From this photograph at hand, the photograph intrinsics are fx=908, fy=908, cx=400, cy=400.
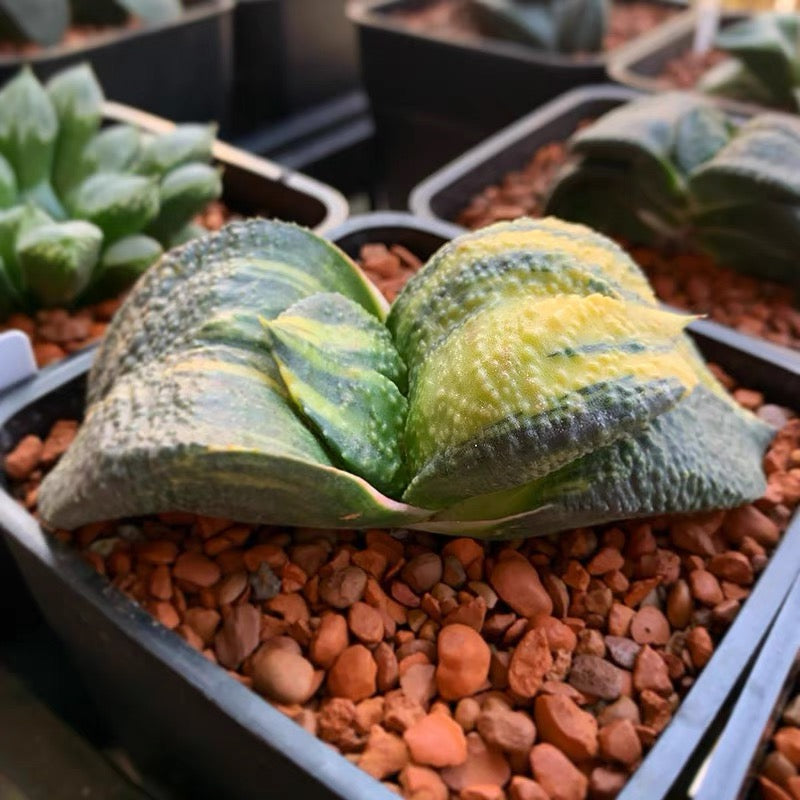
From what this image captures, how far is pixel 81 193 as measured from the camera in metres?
0.86

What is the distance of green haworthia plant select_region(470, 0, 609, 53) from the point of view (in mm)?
1294

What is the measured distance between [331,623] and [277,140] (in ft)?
3.85

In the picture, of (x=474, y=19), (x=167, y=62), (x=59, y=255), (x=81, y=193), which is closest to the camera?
(x=59, y=255)

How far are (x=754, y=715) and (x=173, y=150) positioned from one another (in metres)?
0.73

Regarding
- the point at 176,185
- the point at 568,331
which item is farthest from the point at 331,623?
the point at 176,185

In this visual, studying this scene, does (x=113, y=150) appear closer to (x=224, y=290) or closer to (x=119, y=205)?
(x=119, y=205)

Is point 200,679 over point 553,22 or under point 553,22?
under

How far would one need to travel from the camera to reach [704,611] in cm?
54

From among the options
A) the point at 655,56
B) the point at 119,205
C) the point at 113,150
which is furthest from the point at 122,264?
the point at 655,56

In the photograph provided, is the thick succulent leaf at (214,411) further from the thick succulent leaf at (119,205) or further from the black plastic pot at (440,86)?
the black plastic pot at (440,86)

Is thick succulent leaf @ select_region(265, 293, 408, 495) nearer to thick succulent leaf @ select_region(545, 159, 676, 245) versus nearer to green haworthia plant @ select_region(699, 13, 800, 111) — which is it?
thick succulent leaf @ select_region(545, 159, 676, 245)

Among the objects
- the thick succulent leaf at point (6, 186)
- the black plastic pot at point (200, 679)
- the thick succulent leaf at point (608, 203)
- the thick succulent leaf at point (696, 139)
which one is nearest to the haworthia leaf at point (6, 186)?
the thick succulent leaf at point (6, 186)

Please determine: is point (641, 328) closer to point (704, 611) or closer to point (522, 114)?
point (704, 611)

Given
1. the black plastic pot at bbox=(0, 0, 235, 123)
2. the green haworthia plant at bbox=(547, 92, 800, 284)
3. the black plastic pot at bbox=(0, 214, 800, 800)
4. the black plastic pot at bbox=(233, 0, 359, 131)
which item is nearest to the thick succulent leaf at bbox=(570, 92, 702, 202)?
the green haworthia plant at bbox=(547, 92, 800, 284)
